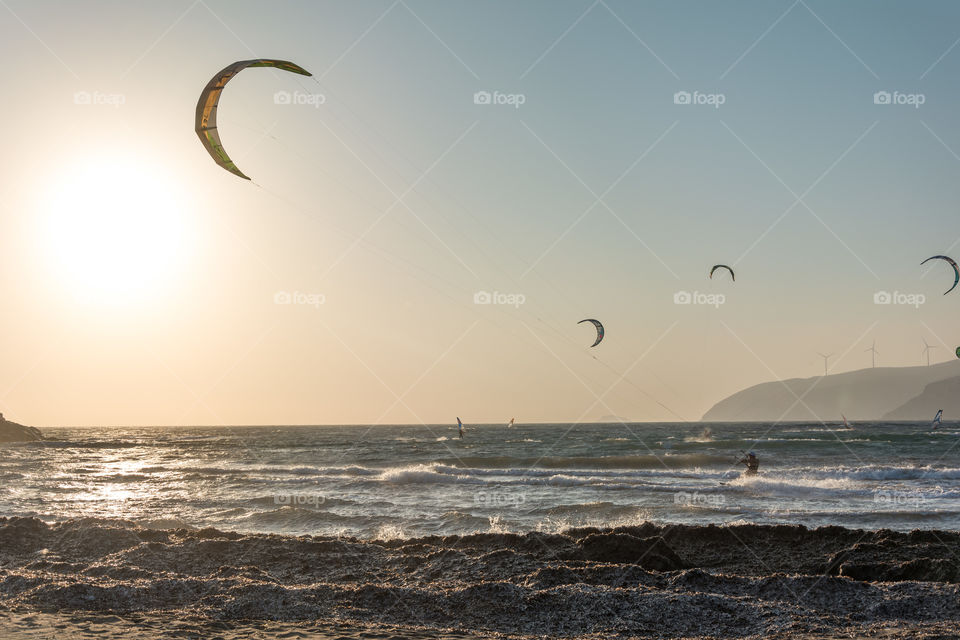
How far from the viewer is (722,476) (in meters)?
31.5

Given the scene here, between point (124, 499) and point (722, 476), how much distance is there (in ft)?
84.0

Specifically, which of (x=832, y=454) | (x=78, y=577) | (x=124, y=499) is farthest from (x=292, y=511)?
(x=832, y=454)

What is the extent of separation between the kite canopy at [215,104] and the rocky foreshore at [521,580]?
8.44m

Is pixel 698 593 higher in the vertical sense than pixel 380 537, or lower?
higher

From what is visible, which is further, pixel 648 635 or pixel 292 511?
pixel 292 511

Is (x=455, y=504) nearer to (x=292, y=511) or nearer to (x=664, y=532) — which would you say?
(x=292, y=511)

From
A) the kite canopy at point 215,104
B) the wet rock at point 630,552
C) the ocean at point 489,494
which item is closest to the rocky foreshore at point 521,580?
the wet rock at point 630,552

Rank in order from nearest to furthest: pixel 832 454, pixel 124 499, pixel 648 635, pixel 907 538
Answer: pixel 648 635 → pixel 907 538 → pixel 124 499 → pixel 832 454

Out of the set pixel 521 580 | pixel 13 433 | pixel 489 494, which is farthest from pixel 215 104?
pixel 13 433

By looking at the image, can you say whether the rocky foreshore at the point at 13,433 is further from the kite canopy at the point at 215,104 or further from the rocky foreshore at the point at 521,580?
the rocky foreshore at the point at 521,580

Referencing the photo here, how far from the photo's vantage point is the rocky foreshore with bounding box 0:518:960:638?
272 inches

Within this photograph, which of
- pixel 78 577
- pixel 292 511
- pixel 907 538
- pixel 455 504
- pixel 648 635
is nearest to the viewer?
pixel 648 635

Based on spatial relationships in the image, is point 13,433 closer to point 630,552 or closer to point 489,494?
point 489,494

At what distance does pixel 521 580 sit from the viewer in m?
8.32
